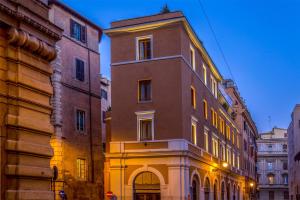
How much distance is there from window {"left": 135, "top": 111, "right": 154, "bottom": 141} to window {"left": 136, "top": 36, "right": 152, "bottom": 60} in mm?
3959

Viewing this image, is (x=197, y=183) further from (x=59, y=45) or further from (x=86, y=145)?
(x=59, y=45)

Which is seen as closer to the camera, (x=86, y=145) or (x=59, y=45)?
(x=59, y=45)

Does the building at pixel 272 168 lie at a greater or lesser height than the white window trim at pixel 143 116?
lesser

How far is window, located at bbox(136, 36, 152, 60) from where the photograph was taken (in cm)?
3819

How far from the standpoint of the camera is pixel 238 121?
242 ft

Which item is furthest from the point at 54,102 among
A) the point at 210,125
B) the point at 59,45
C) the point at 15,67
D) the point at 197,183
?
the point at 15,67

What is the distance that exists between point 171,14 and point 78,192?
44.4 feet

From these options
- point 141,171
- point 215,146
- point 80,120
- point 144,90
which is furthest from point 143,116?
point 215,146

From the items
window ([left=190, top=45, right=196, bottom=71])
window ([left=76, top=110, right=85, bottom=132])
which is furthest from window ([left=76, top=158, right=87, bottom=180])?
window ([left=190, top=45, right=196, bottom=71])

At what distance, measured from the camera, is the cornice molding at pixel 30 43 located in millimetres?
9828

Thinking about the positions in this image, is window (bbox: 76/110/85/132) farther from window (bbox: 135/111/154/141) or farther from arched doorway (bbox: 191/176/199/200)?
arched doorway (bbox: 191/176/199/200)

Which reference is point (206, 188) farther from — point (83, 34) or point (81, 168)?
point (83, 34)

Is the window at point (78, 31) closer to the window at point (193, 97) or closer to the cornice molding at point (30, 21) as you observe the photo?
the window at point (193, 97)

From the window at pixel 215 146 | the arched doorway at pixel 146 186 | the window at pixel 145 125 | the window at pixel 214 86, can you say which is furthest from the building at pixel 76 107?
the window at pixel 214 86
